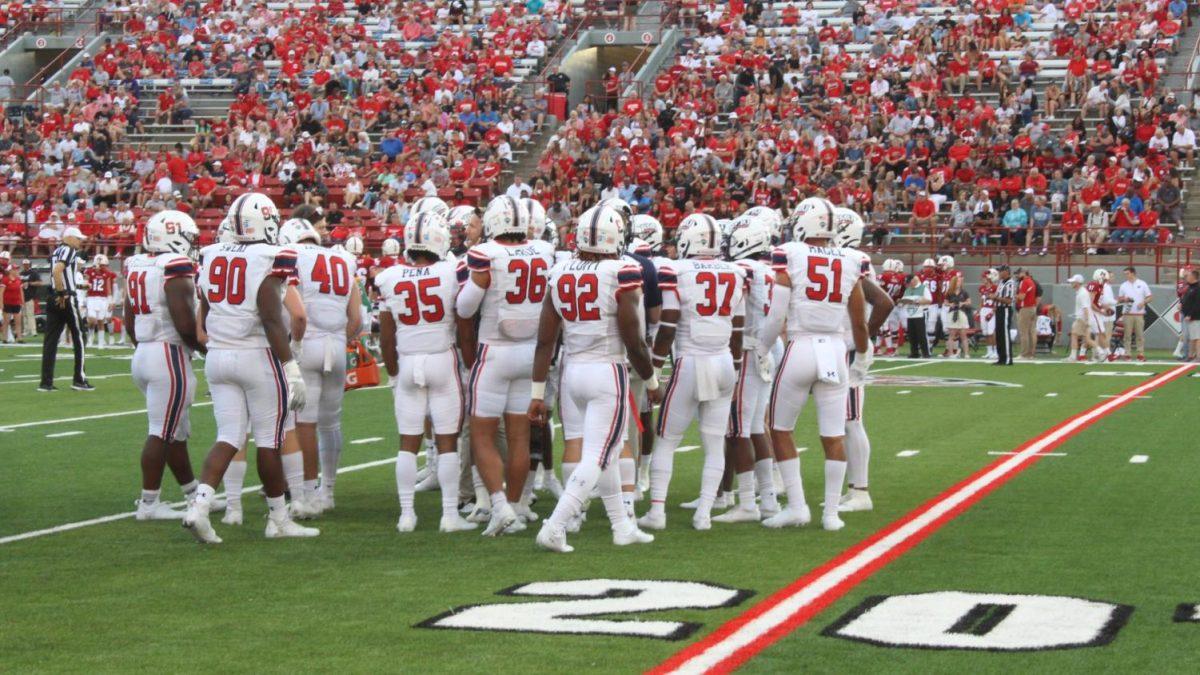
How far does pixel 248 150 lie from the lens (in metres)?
35.2

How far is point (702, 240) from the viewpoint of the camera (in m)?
9.02

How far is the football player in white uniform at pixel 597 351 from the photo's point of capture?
27.0 feet

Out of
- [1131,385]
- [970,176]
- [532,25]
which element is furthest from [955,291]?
[532,25]

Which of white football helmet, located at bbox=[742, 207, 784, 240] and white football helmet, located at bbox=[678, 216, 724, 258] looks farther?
white football helmet, located at bbox=[742, 207, 784, 240]

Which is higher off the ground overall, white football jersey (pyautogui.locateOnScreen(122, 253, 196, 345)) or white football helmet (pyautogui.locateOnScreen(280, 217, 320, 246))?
white football helmet (pyautogui.locateOnScreen(280, 217, 320, 246))

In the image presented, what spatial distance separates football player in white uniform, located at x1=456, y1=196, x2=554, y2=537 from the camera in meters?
8.90

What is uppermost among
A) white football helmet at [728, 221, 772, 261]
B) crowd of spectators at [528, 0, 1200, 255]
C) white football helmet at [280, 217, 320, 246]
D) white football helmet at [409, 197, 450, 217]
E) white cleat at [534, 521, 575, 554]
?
crowd of spectators at [528, 0, 1200, 255]

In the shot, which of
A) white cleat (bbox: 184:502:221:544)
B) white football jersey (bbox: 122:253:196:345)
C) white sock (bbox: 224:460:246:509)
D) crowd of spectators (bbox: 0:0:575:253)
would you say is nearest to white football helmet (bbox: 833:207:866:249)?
white sock (bbox: 224:460:246:509)

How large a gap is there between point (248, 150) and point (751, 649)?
30.7m

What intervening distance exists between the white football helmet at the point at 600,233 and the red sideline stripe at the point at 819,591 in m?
1.92

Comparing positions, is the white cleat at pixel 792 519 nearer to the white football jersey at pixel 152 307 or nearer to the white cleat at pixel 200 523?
the white cleat at pixel 200 523

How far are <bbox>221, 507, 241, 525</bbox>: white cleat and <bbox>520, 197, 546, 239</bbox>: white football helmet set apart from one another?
Answer: 227 cm

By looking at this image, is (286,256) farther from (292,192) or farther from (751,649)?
(292,192)

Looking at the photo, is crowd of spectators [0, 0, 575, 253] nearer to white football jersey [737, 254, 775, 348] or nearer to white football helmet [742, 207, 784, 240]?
white football helmet [742, 207, 784, 240]
